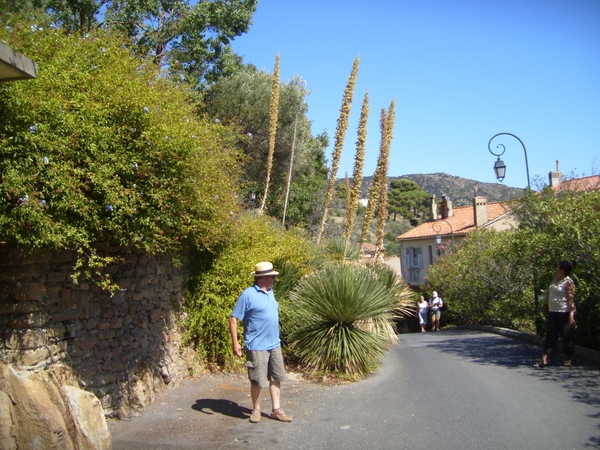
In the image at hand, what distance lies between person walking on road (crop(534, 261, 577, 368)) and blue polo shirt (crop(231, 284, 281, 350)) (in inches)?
194

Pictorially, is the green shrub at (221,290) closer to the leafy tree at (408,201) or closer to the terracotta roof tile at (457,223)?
the terracotta roof tile at (457,223)

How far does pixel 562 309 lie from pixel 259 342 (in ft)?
16.9

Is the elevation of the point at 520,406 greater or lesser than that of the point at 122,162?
lesser

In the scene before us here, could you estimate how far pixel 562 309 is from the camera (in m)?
9.01

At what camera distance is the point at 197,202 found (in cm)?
648

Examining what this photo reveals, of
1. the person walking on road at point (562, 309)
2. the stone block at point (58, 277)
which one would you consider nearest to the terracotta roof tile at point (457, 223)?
the person walking on road at point (562, 309)

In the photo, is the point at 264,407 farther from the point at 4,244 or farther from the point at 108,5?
the point at 108,5

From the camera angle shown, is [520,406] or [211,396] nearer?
[520,406]

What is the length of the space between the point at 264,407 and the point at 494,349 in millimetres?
6538

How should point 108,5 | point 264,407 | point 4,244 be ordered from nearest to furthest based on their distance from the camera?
point 4,244
point 264,407
point 108,5

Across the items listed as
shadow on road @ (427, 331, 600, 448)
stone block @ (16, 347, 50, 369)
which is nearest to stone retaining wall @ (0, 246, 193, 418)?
stone block @ (16, 347, 50, 369)

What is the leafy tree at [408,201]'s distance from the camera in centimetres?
9066

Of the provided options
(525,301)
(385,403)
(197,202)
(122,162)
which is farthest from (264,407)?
(525,301)

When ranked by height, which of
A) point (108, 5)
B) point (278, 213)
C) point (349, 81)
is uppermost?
point (108, 5)
